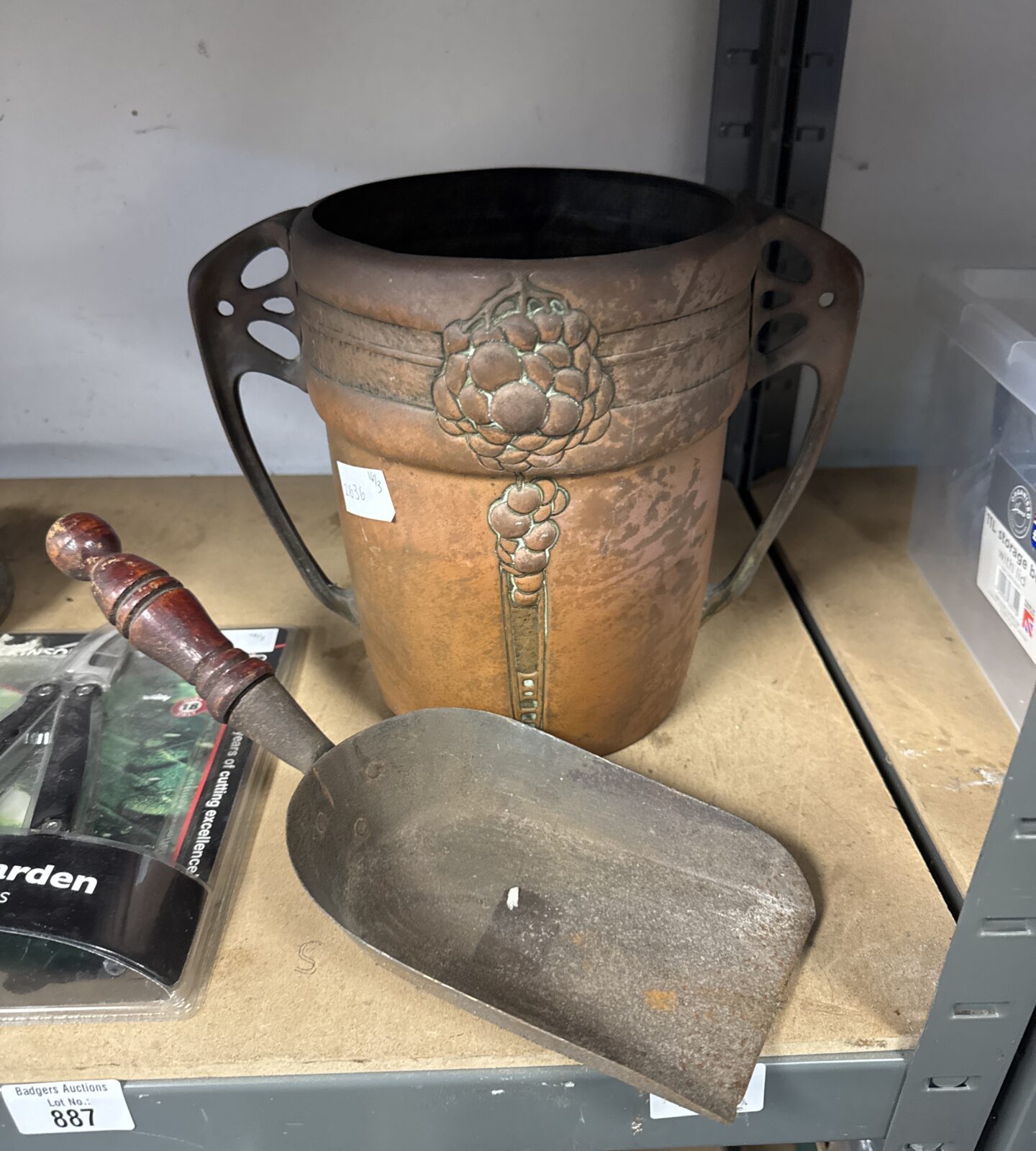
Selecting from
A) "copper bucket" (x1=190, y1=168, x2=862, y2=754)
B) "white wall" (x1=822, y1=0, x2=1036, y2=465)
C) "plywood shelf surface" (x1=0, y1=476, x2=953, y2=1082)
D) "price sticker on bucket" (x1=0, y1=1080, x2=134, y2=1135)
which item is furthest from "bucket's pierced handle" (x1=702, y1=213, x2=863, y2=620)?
"price sticker on bucket" (x1=0, y1=1080, x2=134, y2=1135)

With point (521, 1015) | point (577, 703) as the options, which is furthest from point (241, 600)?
point (521, 1015)

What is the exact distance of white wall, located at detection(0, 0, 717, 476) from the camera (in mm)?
843

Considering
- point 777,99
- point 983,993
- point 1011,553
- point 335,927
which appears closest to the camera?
point 983,993

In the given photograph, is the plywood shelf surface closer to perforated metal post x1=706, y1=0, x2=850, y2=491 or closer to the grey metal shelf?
the grey metal shelf

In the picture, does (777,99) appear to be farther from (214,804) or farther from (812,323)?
(214,804)

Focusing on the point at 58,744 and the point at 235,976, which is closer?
the point at 235,976

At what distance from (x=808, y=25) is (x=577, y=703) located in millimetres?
579

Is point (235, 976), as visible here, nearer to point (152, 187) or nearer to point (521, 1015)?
point (521, 1015)

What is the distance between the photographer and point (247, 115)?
2.89 feet

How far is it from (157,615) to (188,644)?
0.03m

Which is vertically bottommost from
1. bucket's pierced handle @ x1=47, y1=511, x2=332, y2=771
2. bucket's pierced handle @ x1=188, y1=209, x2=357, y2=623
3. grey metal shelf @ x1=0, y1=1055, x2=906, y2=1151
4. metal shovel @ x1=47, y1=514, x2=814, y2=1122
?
grey metal shelf @ x1=0, y1=1055, x2=906, y2=1151

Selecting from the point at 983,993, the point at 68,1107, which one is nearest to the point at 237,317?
the point at 68,1107

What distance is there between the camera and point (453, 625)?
2.04ft

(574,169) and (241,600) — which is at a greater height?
(574,169)
